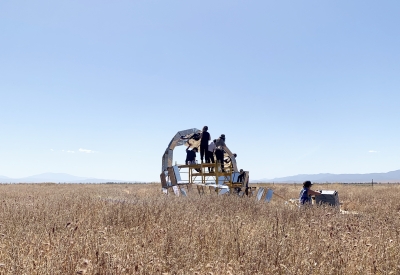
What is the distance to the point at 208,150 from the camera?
16094 mm

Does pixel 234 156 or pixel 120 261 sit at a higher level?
pixel 234 156

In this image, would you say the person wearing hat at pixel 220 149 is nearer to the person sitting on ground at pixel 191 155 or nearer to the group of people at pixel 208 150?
the group of people at pixel 208 150

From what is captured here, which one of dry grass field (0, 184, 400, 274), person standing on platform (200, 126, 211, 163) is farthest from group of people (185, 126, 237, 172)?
dry grass field (0, 184, 400, 274)

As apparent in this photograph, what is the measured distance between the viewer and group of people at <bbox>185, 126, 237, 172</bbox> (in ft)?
51.4

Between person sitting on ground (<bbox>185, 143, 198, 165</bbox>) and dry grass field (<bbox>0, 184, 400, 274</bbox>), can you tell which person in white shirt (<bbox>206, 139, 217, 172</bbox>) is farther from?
dry grass field (<bbox>0, 184, 400, 274</bbox>)

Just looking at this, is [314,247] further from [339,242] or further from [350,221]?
[350,221]

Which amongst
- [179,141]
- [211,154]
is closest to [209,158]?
[211,154]

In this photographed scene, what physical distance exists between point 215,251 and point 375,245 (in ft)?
6.83

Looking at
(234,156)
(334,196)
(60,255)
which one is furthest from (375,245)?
(234,156)

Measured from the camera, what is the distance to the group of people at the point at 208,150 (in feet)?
51.4

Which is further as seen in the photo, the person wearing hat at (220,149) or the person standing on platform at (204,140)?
the person wearing hat at (220,149)

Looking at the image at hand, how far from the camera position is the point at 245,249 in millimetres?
4219

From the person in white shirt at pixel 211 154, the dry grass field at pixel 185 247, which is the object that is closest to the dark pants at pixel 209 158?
the person in white shirt at pixel 211 154

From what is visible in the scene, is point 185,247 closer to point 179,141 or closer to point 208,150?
point 208,150
